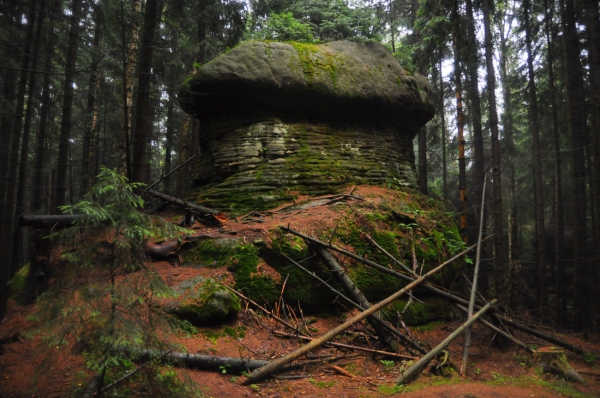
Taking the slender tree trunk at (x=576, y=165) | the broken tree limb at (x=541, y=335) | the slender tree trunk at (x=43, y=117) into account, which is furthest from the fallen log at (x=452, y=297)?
the slender tree trunk at (x=43, y=117)

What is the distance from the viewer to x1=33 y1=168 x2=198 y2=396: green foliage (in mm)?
3016

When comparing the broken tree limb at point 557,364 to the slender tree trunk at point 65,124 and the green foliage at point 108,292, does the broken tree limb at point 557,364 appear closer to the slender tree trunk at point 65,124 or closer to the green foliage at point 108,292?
the green foliage at point 108,292

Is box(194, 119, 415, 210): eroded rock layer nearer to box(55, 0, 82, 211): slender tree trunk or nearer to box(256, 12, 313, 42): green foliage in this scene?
box(55, 0, 82, 211): slender tree trunk

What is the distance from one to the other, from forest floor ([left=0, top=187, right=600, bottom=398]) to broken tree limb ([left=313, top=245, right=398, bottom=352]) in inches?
13.3

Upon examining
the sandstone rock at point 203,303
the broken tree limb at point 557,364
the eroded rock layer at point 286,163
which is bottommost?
the broken tree limb at point 557,364

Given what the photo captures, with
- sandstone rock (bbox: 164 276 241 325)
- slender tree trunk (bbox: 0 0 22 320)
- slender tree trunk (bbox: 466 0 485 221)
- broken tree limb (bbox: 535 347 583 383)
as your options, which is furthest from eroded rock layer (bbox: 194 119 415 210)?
broken tree limb (bbox: 535 347 583 383)

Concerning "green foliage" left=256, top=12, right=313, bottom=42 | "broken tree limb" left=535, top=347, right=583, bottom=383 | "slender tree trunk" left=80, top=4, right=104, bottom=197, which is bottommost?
"broken tree limb" left=535, top=347, right=583, bottom=383

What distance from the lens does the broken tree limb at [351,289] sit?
634 centimetres

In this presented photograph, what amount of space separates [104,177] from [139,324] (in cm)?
134

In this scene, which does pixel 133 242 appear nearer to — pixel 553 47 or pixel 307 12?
pixel 307 12

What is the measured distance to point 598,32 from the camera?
434 inches

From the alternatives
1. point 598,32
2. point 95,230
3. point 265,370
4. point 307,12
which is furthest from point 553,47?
point 95,230

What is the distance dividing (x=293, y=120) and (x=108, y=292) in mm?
8353

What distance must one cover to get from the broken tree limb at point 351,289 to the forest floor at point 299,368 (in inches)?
13.3
